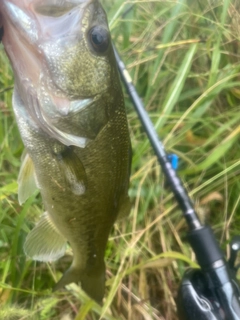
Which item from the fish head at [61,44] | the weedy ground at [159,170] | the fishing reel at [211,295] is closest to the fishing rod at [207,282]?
the fishing reel at [211,295]

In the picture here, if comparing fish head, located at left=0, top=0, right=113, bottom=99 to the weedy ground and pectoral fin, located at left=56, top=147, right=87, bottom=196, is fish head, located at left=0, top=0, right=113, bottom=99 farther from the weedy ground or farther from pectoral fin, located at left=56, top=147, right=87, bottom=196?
the weedy ground

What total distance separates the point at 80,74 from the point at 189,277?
2.50ft

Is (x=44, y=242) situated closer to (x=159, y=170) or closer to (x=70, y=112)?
(x=70, y=112)

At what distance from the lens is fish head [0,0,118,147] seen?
1055 mm

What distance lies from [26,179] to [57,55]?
1.42 ft

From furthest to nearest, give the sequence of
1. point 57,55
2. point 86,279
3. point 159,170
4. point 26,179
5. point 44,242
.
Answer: point 159,170
point 86,279
point 44,242
point 26,179
point 57,55

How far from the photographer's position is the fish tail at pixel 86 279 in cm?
163

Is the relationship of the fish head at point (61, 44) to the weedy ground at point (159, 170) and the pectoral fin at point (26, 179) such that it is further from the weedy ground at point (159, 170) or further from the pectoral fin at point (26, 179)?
the weedy ground at point (159, 170)

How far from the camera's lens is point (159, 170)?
7.15ft

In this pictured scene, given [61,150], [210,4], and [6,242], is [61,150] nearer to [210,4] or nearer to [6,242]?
[6,242]

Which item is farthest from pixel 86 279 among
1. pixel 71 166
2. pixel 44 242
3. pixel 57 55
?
pixel 57 55

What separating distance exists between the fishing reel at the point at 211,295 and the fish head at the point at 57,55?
598 mm

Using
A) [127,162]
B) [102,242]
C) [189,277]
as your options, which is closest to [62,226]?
[102,242]

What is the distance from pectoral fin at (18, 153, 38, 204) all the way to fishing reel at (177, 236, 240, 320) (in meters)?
0.58
